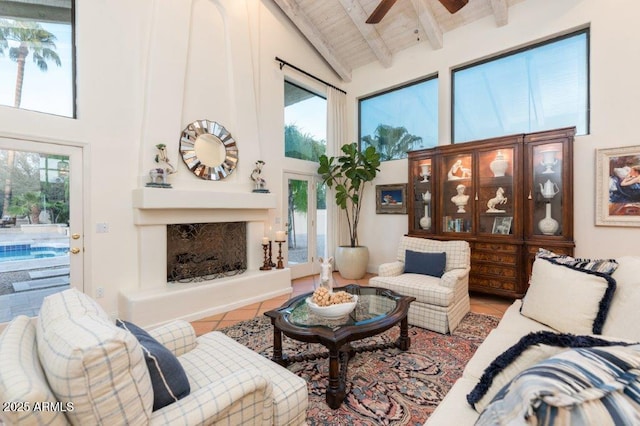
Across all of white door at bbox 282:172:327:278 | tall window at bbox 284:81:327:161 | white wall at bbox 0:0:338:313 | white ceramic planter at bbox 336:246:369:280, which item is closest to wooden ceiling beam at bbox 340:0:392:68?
tall window at bbox 284:81:327:161

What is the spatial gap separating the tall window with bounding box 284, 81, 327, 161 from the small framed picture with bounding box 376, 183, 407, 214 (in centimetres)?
141

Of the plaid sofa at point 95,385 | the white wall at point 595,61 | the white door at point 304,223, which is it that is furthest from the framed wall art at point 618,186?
the plaid sofa at point 95,385

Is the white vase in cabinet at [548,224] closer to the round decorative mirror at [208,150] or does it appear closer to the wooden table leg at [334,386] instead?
the wooden table leg at [334,386]

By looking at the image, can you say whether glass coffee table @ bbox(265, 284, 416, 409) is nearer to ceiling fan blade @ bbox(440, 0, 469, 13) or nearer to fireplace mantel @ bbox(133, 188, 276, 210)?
fireplace mantel @ bbox(133, 188, 276, 210)

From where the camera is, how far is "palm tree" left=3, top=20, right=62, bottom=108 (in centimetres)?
278

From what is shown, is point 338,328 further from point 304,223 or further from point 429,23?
point 429,23

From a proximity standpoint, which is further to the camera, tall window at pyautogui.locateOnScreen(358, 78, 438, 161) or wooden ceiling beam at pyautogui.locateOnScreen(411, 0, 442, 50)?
tall window at pyautogui.locateOnScreen(358, 78, 438, 161)

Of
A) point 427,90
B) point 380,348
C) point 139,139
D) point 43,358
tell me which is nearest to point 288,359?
point 380,348

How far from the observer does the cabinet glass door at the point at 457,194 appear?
408 centimetres

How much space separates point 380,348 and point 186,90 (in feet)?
12.2

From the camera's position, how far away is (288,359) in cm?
224

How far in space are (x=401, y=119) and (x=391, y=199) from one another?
4.88 feet

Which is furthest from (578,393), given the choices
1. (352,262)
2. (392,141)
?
(392,141)

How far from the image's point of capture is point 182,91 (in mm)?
3584
